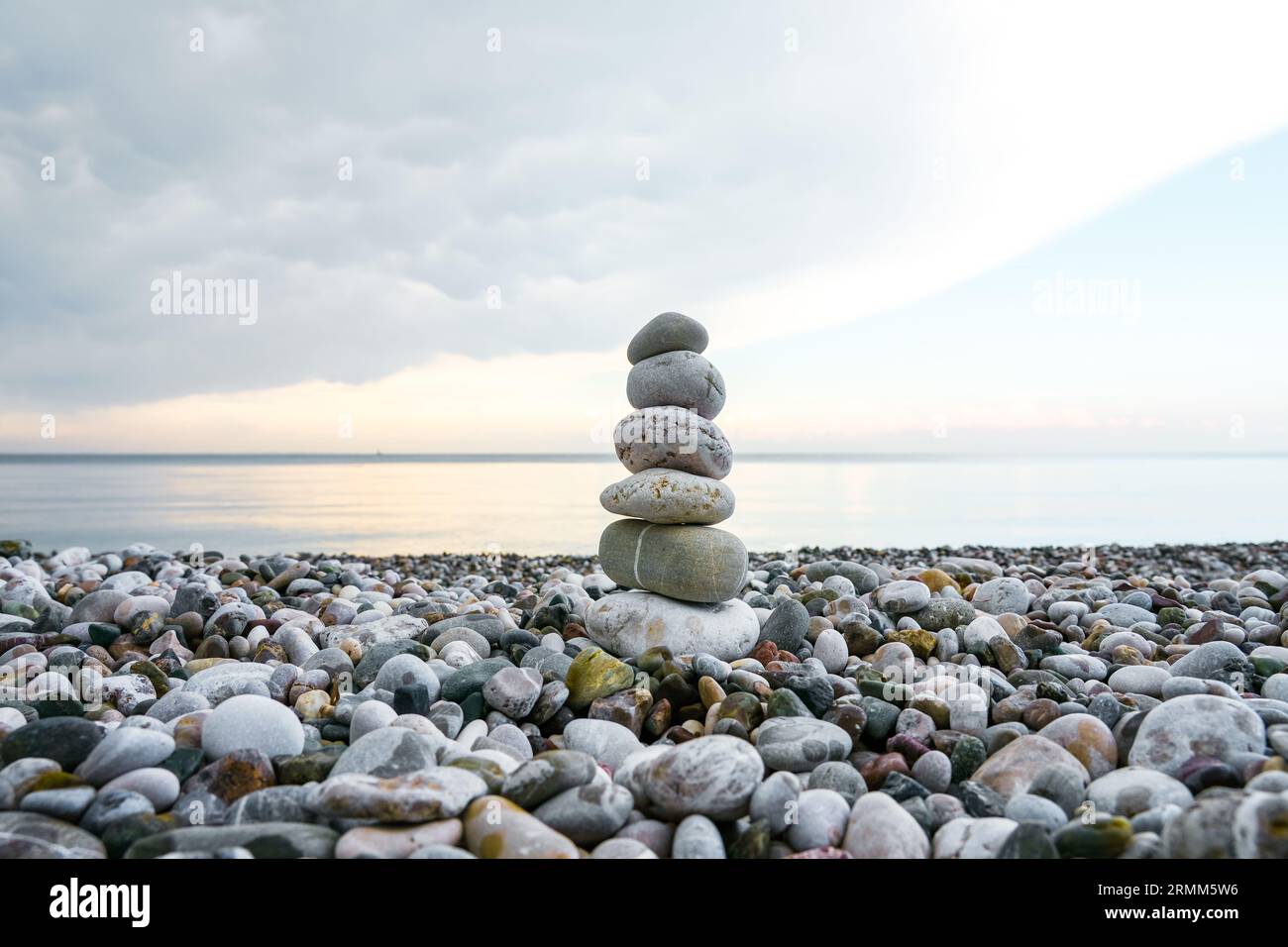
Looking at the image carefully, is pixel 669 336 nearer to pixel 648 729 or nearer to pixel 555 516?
pixel 648 729

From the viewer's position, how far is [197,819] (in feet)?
10.7

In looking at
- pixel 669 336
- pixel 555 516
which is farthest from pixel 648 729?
pixel 555 516

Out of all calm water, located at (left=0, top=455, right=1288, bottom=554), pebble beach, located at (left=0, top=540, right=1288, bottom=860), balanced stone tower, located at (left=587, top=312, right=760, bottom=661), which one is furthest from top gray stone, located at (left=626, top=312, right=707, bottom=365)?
calm water, located at (left=0, top=455, right=1288, bottom=554)

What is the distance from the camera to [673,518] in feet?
19.1

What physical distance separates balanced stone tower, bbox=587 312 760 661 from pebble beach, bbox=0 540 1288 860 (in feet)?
0.39

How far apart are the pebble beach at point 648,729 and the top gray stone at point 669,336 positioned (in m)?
2.02

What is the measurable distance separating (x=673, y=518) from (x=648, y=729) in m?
1.80

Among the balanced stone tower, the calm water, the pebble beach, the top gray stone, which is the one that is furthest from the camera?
the calm water

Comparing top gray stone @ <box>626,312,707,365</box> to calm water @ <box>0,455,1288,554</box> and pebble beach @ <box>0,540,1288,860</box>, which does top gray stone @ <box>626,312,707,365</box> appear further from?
calm water @ <box>0,455,1288,554</box>

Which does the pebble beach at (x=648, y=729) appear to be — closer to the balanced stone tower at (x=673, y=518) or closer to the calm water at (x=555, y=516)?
the balanced stone tower at (x=673, y=518)

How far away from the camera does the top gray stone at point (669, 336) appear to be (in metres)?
6.02

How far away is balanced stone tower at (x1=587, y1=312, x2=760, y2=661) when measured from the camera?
5.62m
